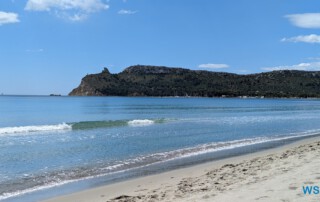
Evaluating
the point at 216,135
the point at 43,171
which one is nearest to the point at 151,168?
the point at 43,171

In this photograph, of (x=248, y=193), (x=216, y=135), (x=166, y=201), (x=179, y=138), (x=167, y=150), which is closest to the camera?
(x=248, y=193)

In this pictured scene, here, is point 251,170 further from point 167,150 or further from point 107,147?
point 107,147

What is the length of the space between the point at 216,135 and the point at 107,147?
9.26 meters

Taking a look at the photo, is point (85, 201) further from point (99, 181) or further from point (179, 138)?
point (179, 138)

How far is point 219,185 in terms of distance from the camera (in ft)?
32.3

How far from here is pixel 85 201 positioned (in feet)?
31.8

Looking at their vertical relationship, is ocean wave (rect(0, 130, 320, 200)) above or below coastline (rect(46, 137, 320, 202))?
below

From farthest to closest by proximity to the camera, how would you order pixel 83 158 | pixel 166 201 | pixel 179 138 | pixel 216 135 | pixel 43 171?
1. pixel 216 135
2. pixel 179 138
3. pixel 83 158
4. pixel 43 171
5. pixel 166 201

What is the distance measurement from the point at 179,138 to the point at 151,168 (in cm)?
1028

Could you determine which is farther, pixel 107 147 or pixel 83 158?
pixel 107 147

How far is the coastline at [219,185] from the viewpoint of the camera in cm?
811

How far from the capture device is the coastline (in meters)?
8.11

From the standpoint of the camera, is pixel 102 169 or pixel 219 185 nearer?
pixel 219 185

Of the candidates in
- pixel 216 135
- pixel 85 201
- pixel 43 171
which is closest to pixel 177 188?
pixel 85 201
